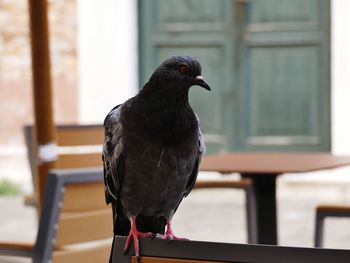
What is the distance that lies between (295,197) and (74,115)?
225cm

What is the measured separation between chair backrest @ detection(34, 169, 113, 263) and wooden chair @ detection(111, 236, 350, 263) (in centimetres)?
147

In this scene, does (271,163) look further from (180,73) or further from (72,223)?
(180,73)

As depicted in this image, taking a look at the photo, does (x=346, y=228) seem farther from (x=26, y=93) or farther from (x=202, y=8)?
(x=26, y=93)

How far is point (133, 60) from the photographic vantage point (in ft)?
29.3

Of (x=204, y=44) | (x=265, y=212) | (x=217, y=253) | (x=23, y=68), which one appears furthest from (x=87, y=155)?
(x=23, y=68)

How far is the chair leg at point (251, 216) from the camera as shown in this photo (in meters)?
3.88

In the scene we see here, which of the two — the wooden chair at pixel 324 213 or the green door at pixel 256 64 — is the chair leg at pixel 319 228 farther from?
the green door at pixel 256 64

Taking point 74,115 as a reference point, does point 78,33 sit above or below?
above

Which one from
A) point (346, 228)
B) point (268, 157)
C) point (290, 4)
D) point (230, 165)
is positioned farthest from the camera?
point (290, 4)

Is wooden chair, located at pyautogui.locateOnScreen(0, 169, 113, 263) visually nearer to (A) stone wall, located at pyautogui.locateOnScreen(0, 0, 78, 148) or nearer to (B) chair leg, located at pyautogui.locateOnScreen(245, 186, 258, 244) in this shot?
(B) chair leg, located at pyautogui.locateOnScreen(245, 186, 258, 244)

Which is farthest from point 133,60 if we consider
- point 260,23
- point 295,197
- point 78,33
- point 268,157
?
point 268,157

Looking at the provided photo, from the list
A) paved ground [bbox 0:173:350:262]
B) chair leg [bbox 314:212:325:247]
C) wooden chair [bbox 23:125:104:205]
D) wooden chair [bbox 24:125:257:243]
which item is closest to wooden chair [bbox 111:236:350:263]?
wooden chair [bbox 24:125:257:243]

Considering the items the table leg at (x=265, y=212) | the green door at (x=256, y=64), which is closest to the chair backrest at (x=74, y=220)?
the table leg at (x=265, y=212)

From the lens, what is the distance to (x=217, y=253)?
1269 mm
